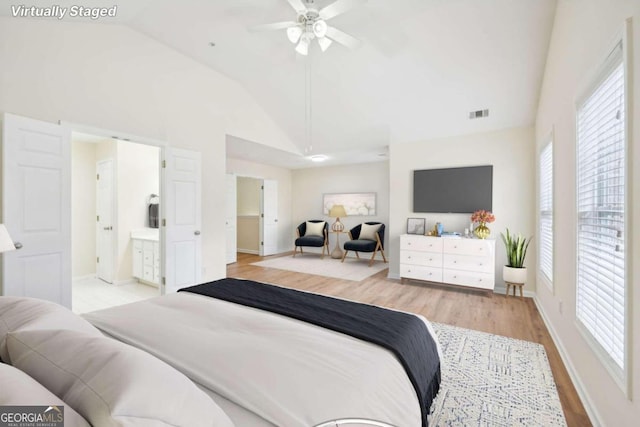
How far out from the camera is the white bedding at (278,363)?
86 centimetres

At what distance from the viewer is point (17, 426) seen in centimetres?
57

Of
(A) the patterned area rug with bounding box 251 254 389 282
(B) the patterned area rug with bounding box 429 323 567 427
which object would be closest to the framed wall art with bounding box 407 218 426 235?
(A) the patterned area rug with bounding box 251 254 389 282

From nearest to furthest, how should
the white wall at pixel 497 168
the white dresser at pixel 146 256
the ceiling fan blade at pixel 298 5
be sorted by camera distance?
the ceiling fan blade at pixel 298 5
the white wall at pixel 497 168
the white dresser at pixel 146 256

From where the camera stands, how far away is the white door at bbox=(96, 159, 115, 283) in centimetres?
440

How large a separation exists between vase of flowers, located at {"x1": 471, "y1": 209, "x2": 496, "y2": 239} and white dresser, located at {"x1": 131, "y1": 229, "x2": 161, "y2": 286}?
4.56 metres

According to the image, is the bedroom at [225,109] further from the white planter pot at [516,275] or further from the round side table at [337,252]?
the round side table at [337,252]

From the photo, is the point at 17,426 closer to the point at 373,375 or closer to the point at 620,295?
the point at 373,375

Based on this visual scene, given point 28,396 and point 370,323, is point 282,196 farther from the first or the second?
point 28,396

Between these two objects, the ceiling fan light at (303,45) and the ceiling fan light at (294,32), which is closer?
the ceiling fan light at (294,32)

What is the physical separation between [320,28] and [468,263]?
11.4 feet

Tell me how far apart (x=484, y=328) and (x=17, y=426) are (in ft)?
10.8

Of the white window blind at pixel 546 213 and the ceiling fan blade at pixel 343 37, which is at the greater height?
the ceiling fan blade at pixel 343 37

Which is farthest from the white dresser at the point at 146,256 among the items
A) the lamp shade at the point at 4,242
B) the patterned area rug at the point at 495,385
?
the patterned area rug at the point at 495,385

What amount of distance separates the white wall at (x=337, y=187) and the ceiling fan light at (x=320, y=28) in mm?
4437
